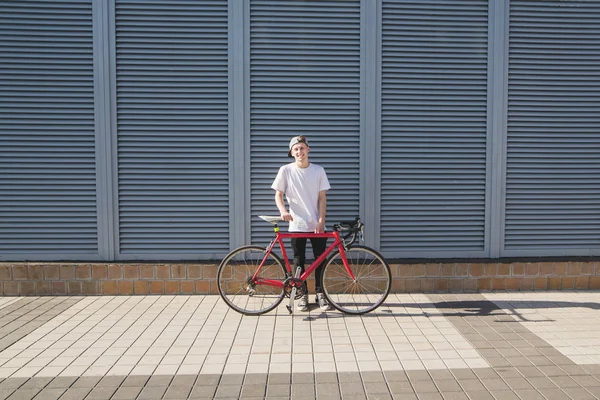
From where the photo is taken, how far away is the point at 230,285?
A: 5695 millimetres

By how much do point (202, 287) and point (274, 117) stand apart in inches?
87.4

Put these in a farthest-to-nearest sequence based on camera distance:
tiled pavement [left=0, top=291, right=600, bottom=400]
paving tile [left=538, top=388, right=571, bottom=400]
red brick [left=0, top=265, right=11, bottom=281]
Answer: red brick [left=0, top=265, right=11, bottom=281], tiled pavement [left=0, top=291, right=600, bottom=400], paving tile [left=538, top=388, right=571, bottom=400]

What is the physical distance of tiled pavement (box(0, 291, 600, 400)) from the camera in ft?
11.5

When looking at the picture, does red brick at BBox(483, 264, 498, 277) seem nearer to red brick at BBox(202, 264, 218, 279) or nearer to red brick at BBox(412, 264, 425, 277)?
red brick at BBox(412, 264, 425, 277)

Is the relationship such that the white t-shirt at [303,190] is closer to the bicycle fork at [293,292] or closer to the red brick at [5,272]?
the bicycle fork at [293,292]

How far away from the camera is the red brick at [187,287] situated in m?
5.95

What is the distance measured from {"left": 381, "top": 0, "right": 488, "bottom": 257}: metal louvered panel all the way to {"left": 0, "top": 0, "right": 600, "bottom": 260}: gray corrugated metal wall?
18 mm

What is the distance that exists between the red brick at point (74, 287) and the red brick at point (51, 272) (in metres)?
0.18

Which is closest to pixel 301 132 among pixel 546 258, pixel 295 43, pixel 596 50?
pixel 295 43

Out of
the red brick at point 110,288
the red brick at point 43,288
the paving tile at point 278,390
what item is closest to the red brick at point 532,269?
the paving tile at point 278,390

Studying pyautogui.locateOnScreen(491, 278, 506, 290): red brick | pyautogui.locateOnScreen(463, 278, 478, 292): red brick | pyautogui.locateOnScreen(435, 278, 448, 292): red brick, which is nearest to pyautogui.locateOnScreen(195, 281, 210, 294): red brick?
pyautogui.locateOnScreen(435, 278, 448, 292): red brick

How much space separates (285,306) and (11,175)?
143 inches

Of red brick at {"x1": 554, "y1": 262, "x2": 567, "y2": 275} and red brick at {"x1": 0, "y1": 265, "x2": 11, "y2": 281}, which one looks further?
red brick at {"x1": 554, "y1": 262, "x2": 567, "y2": 275}

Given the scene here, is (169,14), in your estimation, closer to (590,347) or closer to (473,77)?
(473,77)
